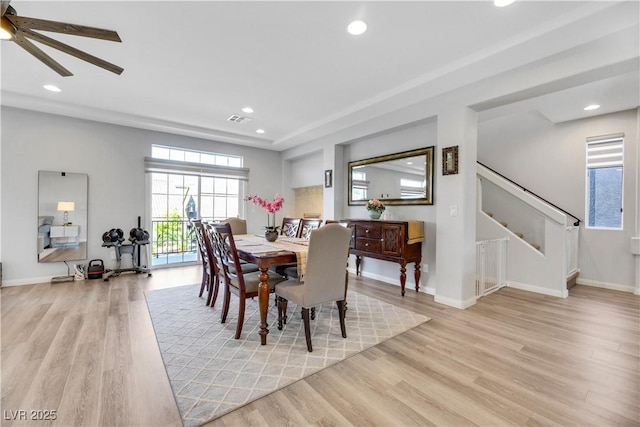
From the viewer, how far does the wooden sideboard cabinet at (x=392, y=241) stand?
363cm

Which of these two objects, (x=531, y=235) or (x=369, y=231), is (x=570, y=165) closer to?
(x=531, y=235)

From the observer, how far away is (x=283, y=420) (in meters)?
1.49

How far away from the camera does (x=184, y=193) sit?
18.0ft

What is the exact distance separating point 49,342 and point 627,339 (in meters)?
5.06

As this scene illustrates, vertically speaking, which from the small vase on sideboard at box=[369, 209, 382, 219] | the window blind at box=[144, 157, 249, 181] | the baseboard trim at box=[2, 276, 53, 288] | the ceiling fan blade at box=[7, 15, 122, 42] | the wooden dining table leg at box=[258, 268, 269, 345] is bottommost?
the baseboard trim at box=[2, 276, 53, 288]

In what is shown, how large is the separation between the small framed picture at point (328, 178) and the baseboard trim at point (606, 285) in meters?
4.41

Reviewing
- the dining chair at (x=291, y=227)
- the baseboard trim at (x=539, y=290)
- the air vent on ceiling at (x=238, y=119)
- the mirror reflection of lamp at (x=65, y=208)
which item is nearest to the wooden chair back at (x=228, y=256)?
the dining chair at (x=291, y=227)

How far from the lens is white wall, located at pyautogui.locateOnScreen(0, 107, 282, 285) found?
4.02 meters

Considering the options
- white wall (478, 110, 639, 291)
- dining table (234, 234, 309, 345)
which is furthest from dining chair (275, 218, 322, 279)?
white wall (478, 110, 639, 291)

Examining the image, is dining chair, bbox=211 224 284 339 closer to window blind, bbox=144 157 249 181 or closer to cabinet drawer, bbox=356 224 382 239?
cabinet drawer, bbox=356 224 382 239

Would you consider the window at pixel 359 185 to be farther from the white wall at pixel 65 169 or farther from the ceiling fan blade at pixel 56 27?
the ceiling fan blade at pixel 56 27

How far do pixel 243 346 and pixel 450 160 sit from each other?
3001 millimetres

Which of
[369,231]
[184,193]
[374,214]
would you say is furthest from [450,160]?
[184,193]

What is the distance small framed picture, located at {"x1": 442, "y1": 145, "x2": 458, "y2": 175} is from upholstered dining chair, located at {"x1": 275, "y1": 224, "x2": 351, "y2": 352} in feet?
5.75
